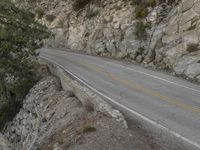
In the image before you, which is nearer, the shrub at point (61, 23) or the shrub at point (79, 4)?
the shrub at point (79, 4)

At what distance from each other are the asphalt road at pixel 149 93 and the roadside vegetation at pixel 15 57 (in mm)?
3567

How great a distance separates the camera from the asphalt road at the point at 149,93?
13.6m

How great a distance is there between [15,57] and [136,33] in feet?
35.0

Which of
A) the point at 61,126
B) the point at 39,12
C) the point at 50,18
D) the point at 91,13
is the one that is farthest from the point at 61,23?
the point at 61,126

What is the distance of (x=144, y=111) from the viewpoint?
50.5ft

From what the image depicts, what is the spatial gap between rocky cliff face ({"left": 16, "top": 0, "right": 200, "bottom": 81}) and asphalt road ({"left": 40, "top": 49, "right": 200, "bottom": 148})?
5.64 ft

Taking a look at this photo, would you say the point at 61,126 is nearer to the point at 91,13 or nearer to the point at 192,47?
the point at 192,47

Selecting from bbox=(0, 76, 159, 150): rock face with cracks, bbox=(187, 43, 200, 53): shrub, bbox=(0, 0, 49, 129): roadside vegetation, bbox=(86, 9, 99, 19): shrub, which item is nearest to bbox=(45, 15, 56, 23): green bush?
bbox=(86, 9, 99, 19): shrub

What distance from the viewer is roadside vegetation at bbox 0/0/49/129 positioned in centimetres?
A: 2508

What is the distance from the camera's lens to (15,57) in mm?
26562

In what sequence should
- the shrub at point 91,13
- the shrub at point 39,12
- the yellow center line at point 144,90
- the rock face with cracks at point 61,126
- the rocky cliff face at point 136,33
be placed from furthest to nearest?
the shrub at point 39,12, the shrub at point 91,13, the rocky cliff face at point 136,33, the yellow center line at point 144,90, the rock face with cracks at point 61,126

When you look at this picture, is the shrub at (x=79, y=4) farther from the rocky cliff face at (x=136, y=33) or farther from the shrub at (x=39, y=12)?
the shrub at (x=39, y=12)

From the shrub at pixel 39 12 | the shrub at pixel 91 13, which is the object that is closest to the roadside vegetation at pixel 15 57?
the shrub at pixel 91 13

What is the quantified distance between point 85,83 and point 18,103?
8.08m
